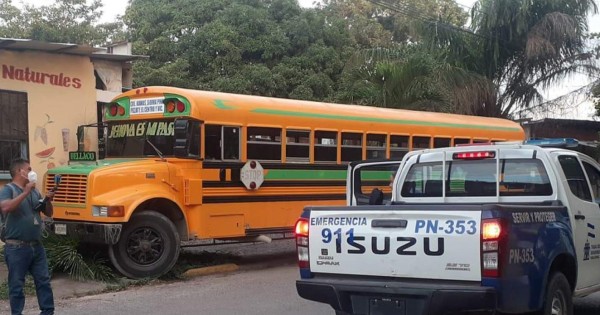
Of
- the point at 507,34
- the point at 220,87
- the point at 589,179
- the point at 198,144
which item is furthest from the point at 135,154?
the point at 507,34

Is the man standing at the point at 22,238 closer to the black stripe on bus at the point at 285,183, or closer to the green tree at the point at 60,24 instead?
the black stripe on bus at the point at 285,183

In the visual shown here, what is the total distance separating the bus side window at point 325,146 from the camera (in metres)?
11.6

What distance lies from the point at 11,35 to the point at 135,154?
17.0m

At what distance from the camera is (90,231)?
31.0ft

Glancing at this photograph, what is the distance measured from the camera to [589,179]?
6.75m

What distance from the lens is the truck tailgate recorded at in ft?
16.0

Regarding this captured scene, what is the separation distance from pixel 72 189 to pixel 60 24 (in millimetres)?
19726

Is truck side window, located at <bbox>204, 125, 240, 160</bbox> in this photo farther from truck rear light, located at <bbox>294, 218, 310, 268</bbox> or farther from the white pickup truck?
truck rear light, located at <bbox>294, 218, 310, 268</bbox>

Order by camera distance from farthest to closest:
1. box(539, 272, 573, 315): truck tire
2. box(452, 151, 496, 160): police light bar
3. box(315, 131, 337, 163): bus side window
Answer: box(315, 131, 337, 163): bus side window
box(452, 151, 496, 160): police light bar
box(539, 272, 573, 315): truck tire

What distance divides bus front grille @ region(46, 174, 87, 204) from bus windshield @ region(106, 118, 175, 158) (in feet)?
3.80

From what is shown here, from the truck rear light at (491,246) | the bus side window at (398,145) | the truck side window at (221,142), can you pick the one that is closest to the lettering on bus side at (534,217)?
the truck rear light at (491,246)

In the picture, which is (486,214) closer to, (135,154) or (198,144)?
(198,144)

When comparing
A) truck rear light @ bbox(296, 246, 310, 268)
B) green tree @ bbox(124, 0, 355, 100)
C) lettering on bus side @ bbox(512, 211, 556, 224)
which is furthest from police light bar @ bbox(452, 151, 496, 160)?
green tree @ bbox(124, 0, 355, 100)

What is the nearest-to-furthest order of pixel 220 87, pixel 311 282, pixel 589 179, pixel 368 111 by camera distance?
pixel 311 282, pixel 589 179, pixel 368 111, pixel 220 87
